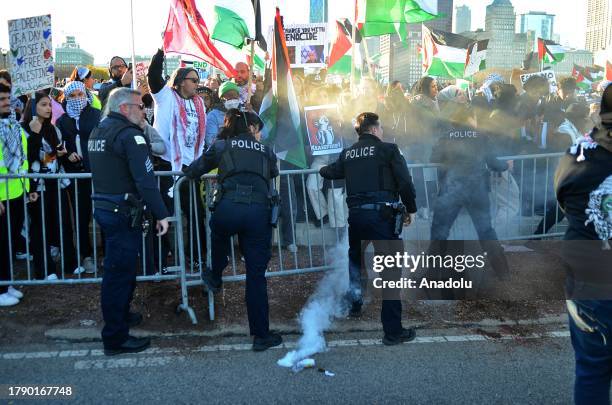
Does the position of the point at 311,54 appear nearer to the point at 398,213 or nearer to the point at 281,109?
the point at 281,109

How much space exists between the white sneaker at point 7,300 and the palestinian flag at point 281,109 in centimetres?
295

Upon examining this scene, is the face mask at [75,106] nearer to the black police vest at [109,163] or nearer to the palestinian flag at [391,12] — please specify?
the black police vest at [109,163]

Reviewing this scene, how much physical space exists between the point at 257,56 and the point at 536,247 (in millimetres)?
7686

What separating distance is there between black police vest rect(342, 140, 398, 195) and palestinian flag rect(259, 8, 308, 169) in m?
1.34

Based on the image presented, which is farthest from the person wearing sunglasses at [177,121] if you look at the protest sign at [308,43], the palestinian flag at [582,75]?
the palestinian flag at [582,75]

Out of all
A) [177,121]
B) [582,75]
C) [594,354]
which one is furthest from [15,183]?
[582,75]

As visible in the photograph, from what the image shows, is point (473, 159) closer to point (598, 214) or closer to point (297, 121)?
point (297, 121)

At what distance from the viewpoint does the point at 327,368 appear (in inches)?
166

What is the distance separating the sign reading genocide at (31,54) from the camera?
6.86 meters

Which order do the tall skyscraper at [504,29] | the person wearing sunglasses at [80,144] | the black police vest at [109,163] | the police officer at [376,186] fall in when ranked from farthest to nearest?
1. the tall skyscraper at [504,29]
2. the person wearing sunglasses at [80,144]
3. the police officer at [376,186]
4. the black police vest at [109,163]

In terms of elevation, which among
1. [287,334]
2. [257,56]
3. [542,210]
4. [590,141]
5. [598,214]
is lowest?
[287,334]

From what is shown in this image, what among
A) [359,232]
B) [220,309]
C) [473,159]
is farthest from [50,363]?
[473,159]

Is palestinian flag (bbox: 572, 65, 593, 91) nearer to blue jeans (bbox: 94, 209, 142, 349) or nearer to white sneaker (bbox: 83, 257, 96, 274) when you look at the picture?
white sneaker (bbox: 83, 257, 96, 274)

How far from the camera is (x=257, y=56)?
495 inches
